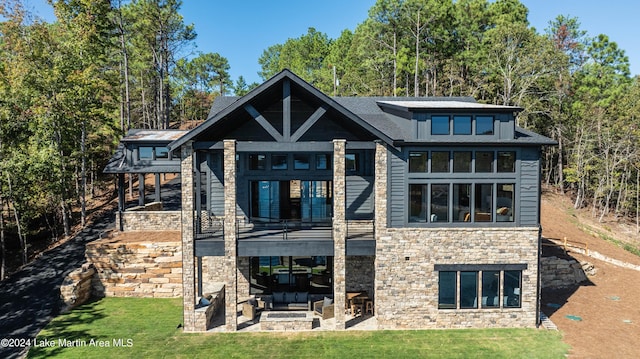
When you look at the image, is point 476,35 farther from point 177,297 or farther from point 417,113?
point 177,297

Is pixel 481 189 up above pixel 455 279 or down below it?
above

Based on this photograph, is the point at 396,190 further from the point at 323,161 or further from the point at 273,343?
the point at 273,343

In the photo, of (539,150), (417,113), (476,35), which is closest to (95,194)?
(417,113)

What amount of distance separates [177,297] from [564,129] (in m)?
38.5

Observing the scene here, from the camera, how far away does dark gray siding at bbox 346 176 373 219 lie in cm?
→ 1555

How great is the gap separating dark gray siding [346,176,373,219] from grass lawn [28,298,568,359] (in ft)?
16.2

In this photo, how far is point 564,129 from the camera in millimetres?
35500

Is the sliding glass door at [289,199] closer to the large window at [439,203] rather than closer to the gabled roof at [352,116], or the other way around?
the gabled roof at [352,116]

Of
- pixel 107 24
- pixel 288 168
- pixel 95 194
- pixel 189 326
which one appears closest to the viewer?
pixel 189 326

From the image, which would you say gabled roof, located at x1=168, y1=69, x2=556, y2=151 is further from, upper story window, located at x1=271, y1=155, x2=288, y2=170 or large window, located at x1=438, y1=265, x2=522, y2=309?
large window, located at x1=438, y1=265, x2=522, y2=309

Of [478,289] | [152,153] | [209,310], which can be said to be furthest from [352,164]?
[152,153]

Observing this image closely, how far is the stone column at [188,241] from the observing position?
12.9 m

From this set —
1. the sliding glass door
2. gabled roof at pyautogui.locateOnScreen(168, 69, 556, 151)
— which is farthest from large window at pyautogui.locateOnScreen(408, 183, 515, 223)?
the sliding glass door

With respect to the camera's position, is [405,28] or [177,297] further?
[405,28]
